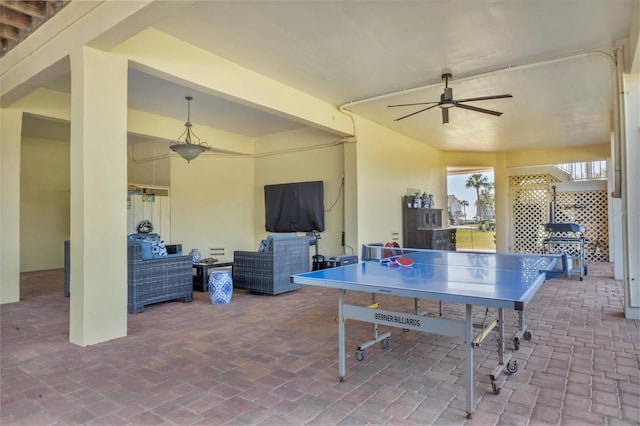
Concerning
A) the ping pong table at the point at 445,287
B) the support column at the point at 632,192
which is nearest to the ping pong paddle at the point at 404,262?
the ping pong table at the point at 445,287

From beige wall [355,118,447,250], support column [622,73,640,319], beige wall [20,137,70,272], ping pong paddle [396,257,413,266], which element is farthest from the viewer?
beige wall [20,137,70,272]

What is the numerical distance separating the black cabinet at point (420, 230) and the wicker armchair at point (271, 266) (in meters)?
3.57

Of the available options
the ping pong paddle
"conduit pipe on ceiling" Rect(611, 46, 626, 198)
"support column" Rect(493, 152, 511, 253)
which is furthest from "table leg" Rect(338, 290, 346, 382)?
"support column" Rect(493, 152, 511, 253)

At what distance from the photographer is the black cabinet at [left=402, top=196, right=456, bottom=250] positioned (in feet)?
27.2

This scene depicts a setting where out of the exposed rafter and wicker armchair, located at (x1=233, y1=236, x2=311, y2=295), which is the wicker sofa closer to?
wicker armchair, located at (x1=233, y1=236, x2=311, y2=295)

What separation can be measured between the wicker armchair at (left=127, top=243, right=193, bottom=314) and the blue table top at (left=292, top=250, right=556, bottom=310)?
105 inches

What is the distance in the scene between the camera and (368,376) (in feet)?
8.63

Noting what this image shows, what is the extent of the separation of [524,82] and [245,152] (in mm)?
5863

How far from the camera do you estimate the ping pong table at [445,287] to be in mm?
1945

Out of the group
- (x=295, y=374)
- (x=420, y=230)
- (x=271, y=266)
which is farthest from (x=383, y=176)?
(x=295, y=374)

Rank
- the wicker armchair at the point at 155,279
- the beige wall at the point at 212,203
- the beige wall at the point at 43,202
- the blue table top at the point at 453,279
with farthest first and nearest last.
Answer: the beige wall at the point at 212,203
the beige wall at the point at 43,202
the wicker armchair at the point at 155,279
the blue table top at the point at 453,279

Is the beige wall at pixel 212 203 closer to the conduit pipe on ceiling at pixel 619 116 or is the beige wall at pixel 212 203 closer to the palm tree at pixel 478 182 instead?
the conduit pipe on ceiling at pixel 619 116

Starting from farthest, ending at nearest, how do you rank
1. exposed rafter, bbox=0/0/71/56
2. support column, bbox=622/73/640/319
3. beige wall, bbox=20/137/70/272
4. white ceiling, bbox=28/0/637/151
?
beige wall, bbox=20/137/70/272 → support column, bbox=622/73/640/319 → exposed rafter, bbox=0/0/71/56 → white ceiling, bbox=28/0/637/151

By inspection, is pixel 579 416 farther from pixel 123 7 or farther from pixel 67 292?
pixel 67 292
